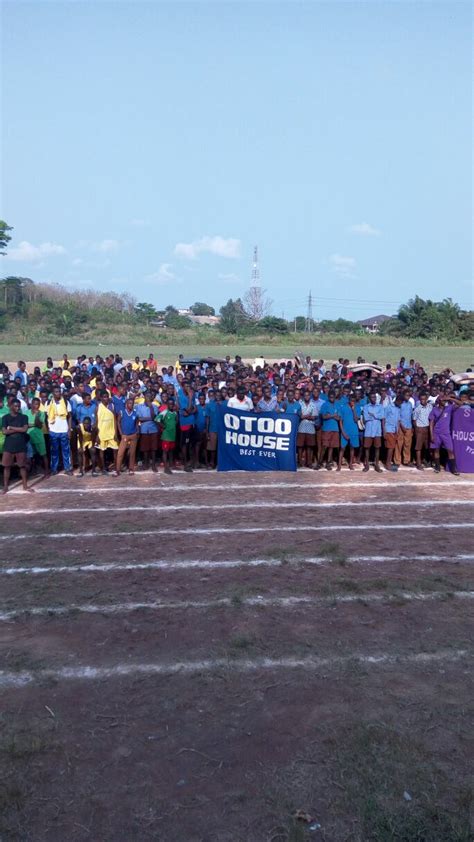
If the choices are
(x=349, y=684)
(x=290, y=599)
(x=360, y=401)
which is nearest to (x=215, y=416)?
(x=360, y=401)

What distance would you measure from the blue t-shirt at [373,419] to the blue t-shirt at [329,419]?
482 millimetres

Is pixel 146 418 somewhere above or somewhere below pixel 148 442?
above

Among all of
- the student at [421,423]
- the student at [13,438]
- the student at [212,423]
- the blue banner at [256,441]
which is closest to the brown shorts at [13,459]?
the student at [13,438]

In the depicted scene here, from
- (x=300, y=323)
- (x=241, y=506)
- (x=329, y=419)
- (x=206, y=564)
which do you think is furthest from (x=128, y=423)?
(x=300, y=323)

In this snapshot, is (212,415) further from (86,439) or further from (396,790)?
(396,790)

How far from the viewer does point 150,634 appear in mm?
5543

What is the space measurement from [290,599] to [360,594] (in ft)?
2.17

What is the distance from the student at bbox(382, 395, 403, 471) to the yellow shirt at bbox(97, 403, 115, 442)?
15.0 ft

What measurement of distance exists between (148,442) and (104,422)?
848 millimetres

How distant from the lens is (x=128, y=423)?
1120 centimetres

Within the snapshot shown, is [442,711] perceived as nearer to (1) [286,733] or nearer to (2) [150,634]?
(1) [286,733]

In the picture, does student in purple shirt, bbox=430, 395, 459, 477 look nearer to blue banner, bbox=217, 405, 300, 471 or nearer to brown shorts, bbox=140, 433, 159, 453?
blue banner, bbox=217, 405, 300, 471

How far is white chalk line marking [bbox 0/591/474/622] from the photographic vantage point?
5.95 meters

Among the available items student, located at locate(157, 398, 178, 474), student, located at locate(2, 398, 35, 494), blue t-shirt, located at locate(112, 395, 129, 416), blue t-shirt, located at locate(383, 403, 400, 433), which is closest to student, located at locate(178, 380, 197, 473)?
student, located at locate(157, 398, 178, 474)
